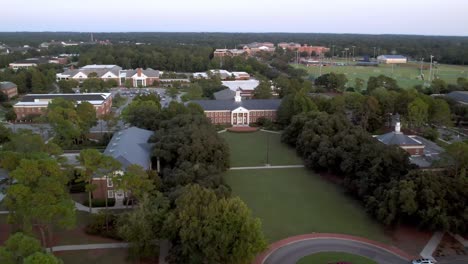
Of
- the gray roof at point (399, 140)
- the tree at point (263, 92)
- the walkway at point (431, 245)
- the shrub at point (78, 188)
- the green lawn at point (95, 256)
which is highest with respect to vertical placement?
the tree at point (263, 92)

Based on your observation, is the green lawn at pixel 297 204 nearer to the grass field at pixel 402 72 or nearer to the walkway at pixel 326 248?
the walkway at pixel 326 248

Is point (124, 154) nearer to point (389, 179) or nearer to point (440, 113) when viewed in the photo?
point (389, 179)

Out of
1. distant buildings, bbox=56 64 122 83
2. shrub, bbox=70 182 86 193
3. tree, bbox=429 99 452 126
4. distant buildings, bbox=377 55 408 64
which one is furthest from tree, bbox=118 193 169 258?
distant buildings, bbox=377 55 408 64

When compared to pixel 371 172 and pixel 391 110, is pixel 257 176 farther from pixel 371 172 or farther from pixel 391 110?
pixel 391 110

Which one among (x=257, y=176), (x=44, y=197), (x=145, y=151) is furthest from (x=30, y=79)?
(x=44, y=197)

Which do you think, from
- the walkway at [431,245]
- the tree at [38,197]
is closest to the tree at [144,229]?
the tree at [38,197]
